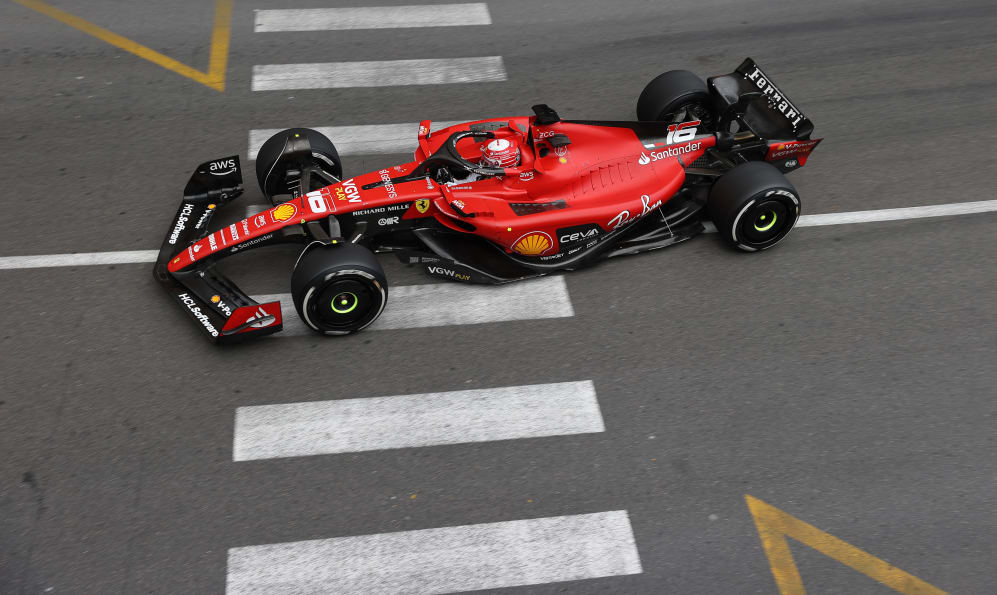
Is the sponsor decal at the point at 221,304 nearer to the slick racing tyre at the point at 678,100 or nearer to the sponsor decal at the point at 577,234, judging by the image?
the sponsor decal at the point at 577,234

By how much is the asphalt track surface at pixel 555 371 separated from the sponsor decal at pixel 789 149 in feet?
2.39

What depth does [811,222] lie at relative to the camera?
8.25m

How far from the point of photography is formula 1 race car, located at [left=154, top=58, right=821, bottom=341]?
272 inches

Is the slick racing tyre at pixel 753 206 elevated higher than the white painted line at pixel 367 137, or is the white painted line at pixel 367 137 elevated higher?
the slick racing tyre at pixel 753 206

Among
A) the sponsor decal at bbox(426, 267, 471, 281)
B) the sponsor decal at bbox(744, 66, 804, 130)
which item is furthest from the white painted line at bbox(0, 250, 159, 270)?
the sponsor decal at bbox(744, 66, 804, 130)

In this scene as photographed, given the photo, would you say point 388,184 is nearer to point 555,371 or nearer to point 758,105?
point 555,371

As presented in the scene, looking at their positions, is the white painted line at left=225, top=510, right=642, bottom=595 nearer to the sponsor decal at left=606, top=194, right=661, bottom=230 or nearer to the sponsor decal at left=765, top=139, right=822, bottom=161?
the sponsor decal at left=606, top=194, right=661, bottom=230

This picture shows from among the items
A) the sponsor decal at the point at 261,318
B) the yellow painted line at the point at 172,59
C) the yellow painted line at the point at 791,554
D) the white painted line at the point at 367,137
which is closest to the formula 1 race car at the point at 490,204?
the sponsor decal at the point at 261,318

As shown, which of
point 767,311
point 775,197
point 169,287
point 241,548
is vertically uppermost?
point 775,197

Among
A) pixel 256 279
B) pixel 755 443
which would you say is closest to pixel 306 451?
pixel 256 279

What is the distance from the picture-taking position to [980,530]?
5895 mm

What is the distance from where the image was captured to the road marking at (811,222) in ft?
25.4

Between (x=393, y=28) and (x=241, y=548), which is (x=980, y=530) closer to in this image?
(x=241, y=548)

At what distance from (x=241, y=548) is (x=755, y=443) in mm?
3702
